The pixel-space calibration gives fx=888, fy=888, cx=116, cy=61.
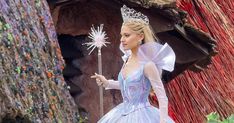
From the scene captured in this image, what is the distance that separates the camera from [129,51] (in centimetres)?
611

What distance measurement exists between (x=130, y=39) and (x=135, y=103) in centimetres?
43

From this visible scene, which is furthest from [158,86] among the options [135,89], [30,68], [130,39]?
[30,68]

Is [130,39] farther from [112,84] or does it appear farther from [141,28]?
[112,84]

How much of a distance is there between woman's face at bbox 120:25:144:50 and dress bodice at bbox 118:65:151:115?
15cm

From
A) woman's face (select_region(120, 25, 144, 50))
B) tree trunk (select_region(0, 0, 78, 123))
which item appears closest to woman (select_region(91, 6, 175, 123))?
woman's face (select_region(120, 25, 144, 50))

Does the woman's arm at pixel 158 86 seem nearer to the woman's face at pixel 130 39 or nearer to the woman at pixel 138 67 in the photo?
the woman at pixel 138 67

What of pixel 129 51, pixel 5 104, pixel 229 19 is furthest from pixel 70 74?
pixel 229 19

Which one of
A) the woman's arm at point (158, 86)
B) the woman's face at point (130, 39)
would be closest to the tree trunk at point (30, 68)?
the woman's face at point (130, 39)

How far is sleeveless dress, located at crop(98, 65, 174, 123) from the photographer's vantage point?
5812mm

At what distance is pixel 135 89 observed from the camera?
19.3 feet

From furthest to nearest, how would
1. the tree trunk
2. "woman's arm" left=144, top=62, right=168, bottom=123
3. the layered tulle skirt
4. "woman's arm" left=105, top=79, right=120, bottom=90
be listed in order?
"woman's arm" left=105, top=79, right=120, bottom=90
the layered tulle skirt
"woman's arm" left=144, top=62, right=168, bottom=123
the tree trunk

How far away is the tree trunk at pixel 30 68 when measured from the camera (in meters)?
5.38

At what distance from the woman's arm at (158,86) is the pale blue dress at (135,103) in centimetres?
7

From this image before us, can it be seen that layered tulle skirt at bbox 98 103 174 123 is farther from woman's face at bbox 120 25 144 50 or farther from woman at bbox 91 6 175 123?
woman's face at bbox 120 25 144 50
